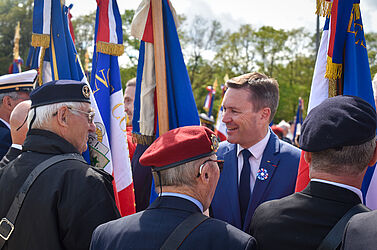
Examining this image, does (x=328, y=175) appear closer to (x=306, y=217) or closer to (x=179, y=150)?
(x=306, y=217)

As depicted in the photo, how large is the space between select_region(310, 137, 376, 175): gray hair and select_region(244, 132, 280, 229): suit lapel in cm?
112

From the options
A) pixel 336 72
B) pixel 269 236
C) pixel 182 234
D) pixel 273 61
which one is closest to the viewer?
pixel 182 234

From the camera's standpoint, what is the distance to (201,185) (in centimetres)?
203

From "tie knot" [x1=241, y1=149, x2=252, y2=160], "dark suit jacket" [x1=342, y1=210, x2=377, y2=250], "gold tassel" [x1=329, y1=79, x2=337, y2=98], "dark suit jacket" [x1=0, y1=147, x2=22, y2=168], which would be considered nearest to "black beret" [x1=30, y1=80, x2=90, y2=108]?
"dark suit jacket" [x1=0, y1=147, x2=22, y2=168]

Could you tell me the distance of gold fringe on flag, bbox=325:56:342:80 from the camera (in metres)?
2.76

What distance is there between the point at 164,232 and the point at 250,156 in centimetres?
161

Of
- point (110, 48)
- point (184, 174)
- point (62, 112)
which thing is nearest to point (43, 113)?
point (62, 112)

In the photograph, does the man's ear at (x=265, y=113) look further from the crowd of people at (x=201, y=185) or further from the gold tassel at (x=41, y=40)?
the gold tassel at (x=41, y=40)

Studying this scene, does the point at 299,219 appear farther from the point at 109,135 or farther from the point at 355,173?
the point at 109,135

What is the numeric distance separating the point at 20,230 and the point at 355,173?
1.98 metres

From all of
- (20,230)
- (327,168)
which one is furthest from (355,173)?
(20,230)

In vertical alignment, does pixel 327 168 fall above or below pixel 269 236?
above

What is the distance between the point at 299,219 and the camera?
188 cm

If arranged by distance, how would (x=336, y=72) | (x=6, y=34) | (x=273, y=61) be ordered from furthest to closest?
(x=6, y=34) < (x=273, y=61) < (x=336, y=72)
